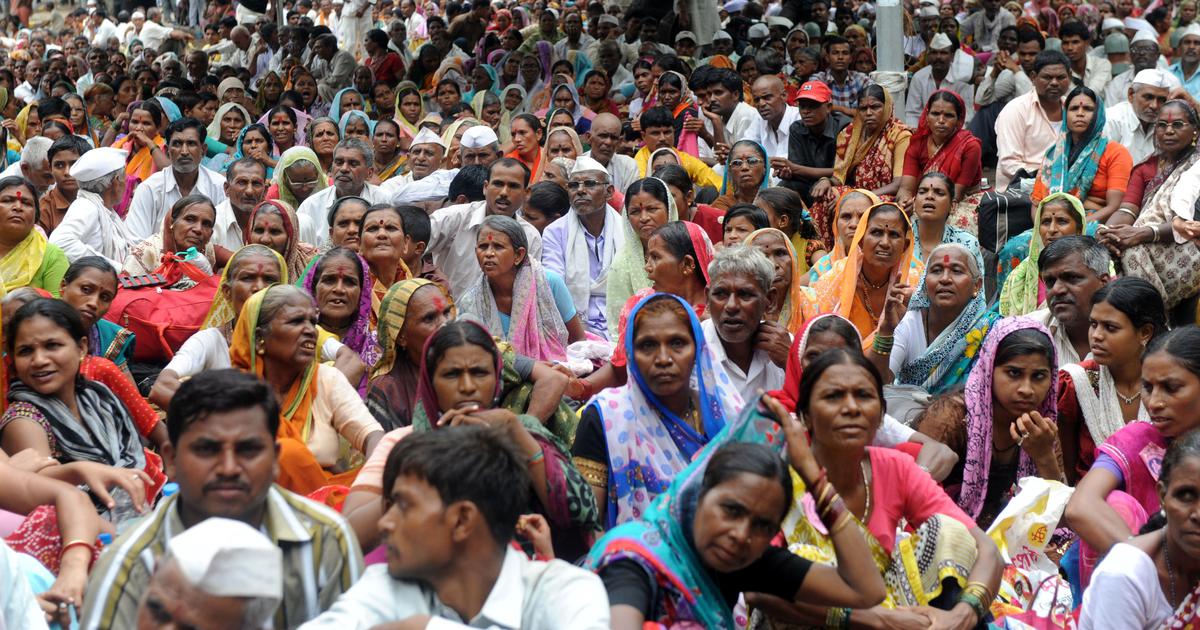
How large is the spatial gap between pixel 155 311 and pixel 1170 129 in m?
4.82

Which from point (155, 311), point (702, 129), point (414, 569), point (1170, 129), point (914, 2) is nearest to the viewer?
point (414, 569)

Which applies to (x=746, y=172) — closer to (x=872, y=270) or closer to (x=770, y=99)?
(x=872, y=270)

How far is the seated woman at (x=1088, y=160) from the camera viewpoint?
7227mm

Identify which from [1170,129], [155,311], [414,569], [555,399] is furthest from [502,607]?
[1170,129]

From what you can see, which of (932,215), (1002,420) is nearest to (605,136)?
(932,215)

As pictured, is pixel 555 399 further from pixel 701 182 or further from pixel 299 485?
pixel 701 182

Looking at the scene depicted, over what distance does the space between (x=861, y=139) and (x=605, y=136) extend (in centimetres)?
163

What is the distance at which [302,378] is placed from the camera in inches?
173

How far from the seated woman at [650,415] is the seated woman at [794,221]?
286 cm

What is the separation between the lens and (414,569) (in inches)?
104

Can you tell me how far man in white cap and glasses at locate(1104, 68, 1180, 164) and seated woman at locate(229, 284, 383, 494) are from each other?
501cm

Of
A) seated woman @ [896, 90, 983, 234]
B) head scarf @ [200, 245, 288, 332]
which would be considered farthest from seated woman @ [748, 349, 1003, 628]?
seated woman @ [896, 90, 983, 234]

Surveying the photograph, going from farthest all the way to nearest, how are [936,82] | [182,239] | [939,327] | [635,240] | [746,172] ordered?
[936,82], [746,172], [182,239], [635,240], [939,327]

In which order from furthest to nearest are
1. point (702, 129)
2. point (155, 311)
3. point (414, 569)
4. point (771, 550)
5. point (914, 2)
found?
point (914, 2), point (702, 129), point (155, 311), point (771, 550), point (414, 569)
